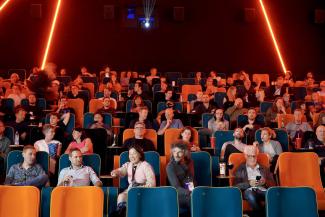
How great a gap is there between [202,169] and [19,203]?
2334mm

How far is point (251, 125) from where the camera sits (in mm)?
9258

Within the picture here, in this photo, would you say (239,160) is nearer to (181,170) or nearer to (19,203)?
(181,170)

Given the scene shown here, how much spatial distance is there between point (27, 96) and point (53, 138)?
3686 mm

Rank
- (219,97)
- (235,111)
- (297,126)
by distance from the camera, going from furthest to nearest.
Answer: (219,97)
(235,111)
(297,126)

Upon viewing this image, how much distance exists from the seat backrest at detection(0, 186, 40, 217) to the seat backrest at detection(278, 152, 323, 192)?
3018 millimetres

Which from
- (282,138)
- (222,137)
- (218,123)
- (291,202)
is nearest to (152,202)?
(291,202)

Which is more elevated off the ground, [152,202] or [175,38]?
[175,38]

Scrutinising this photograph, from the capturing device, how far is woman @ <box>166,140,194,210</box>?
6586mm

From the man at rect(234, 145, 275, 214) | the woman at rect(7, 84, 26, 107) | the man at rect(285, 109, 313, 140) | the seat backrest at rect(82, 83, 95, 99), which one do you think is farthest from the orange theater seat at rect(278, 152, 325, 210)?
the seat backrest at rect(82, 83, 95, 99)

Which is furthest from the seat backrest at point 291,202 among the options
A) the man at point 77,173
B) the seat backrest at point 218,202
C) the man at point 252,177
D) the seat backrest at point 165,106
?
the seat backrest at point 165,106

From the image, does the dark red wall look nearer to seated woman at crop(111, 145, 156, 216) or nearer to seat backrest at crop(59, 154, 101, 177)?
seat backrest at crop(59, 154, 101, 177)

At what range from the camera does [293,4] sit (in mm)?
17703

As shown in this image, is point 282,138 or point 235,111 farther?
point 235,111

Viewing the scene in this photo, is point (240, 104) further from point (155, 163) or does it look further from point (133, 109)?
point (155, 163)
